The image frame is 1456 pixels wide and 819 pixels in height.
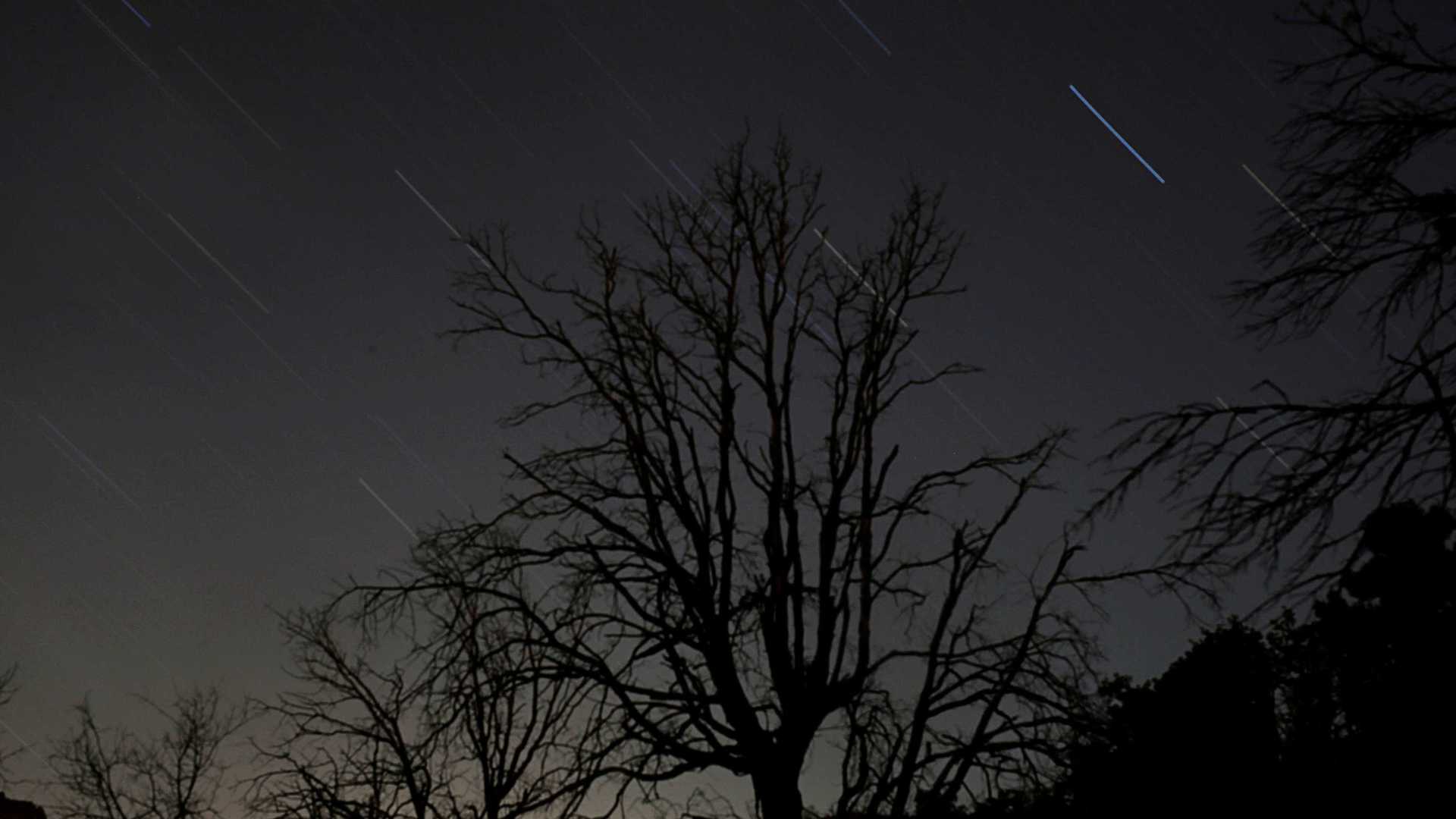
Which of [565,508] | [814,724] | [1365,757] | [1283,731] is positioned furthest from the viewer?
[565,508]

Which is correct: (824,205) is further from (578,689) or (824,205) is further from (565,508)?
(578,689)

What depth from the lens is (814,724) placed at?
29.0 feet

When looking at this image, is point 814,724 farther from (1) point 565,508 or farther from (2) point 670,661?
(1) point 565,508

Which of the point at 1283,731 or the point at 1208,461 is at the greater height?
the point at 1208,461

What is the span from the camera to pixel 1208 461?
17.7 ft

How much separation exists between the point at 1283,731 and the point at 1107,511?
288 cm

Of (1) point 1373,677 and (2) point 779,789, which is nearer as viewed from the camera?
(1) point 1373,677

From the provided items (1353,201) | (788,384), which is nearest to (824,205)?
(788,384)

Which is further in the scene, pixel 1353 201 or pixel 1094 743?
pixel 1094 743

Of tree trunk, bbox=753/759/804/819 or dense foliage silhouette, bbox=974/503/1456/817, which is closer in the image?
dense foliage silhouette, bbox=974/503/1456/817

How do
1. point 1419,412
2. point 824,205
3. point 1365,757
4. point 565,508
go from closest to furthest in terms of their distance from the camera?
point 1419,412 < point 1365,757 < point 565,508 < point 824,205

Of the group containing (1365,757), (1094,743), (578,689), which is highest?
(578,689)

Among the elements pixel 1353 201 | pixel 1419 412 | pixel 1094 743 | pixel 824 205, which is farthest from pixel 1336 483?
pixel 824 205

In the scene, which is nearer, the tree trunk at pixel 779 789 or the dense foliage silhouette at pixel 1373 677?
the dense foliage silhouette at pixel 1373 677
